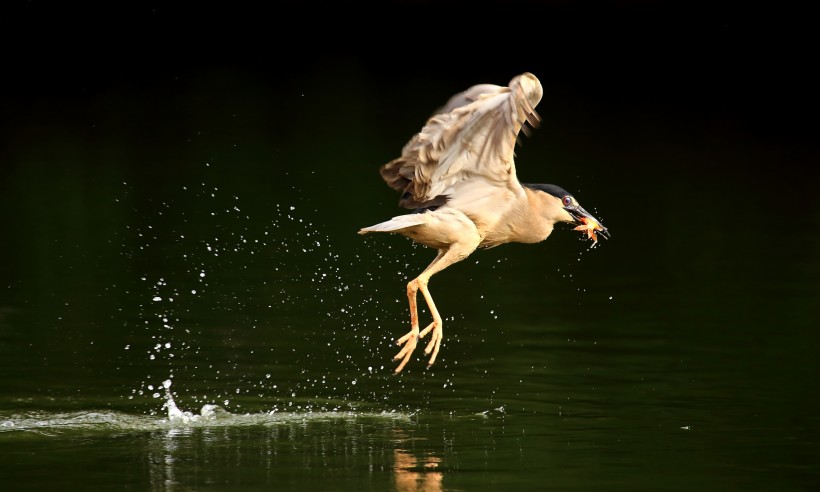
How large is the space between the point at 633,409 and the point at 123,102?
75.0 feet

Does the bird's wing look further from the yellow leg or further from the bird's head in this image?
the yellow leg

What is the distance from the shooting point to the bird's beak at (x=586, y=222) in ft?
34.4

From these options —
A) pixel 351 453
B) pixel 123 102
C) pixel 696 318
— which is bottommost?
pixel 351 453

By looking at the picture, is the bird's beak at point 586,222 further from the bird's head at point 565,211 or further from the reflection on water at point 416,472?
the reflection on water at point 416,472

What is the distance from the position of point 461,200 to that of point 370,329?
9.81 feet

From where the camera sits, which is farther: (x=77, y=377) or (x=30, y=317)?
(x=30, y=317)

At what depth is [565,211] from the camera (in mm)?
10602

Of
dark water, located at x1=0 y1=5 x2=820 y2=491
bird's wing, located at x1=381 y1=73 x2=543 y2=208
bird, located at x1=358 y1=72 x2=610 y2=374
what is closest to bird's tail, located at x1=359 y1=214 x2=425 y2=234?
bird, located at x1=358 y1=72 x2=610 y2=374

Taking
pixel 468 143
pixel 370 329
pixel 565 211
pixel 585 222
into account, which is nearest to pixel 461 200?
pixel 468 143

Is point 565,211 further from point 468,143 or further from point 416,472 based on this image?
point 416,472

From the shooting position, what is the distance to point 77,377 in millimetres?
11586

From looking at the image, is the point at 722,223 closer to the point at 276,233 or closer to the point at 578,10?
the point at 276,233

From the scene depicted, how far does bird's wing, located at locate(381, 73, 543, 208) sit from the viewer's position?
9562 millimetres

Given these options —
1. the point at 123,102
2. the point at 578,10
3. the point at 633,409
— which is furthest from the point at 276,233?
the point at 578,10
